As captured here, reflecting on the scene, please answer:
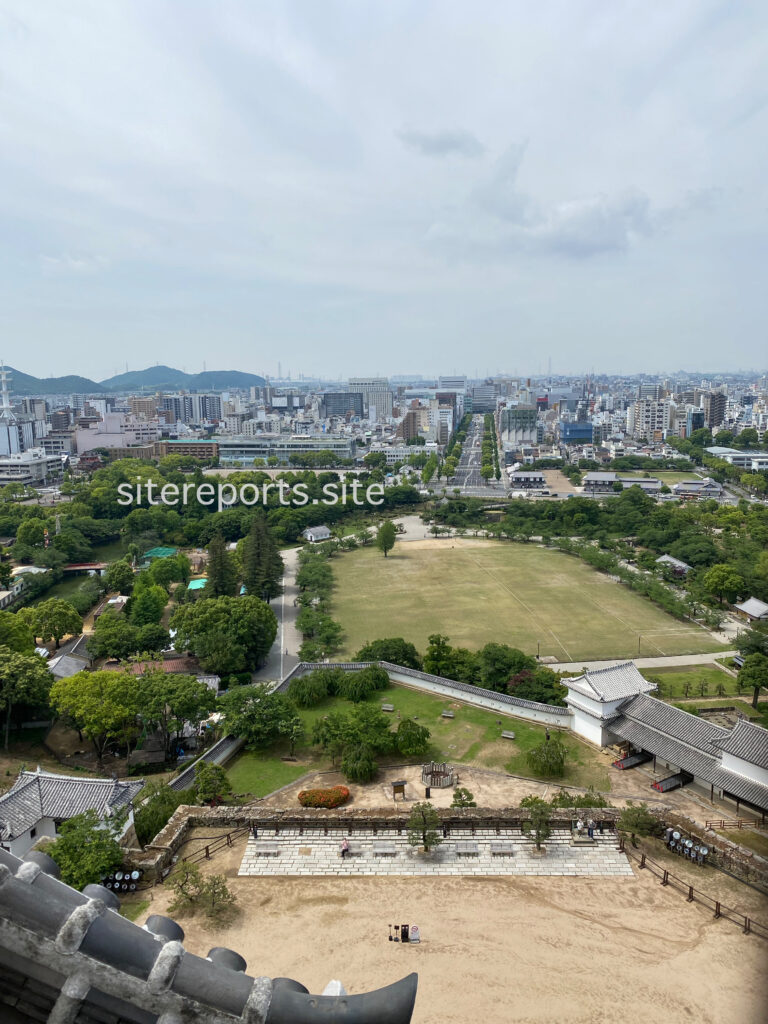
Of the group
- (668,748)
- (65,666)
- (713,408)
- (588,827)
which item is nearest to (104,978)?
(588,827)

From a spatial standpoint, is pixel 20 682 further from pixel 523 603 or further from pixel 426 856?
pixel 523 603

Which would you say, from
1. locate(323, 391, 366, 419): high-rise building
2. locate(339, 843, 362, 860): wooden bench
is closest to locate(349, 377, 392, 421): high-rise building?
locate(323, 391, 366, 419): high-rise building

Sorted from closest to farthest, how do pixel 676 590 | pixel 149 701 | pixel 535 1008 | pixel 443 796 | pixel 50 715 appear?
pixel 535 1008, pixel 443 796, pixel 149 701, pixel 50 715, pixel 676 590

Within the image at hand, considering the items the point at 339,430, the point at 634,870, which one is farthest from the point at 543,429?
the point at 634,870

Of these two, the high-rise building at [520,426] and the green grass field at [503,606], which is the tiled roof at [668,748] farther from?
the high-rise building at [520,426]

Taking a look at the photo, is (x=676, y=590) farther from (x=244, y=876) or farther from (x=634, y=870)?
(x=244, y=876)

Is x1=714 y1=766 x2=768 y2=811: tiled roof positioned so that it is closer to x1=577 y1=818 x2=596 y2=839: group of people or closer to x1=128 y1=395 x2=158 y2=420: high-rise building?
x1=577 y1=818 x2=596 y2=839: group of people
